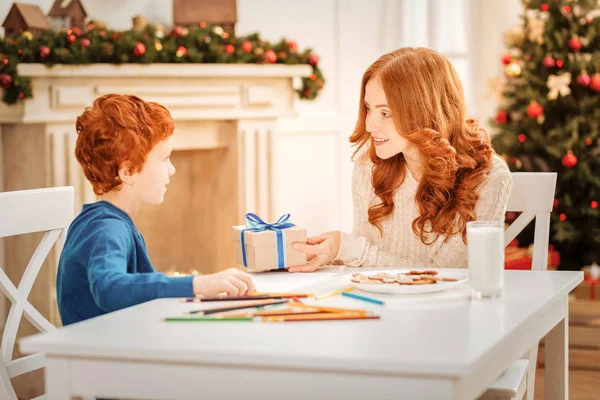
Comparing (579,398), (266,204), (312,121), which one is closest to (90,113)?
(579,398)

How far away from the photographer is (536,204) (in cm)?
228

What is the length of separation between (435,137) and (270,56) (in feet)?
7.23

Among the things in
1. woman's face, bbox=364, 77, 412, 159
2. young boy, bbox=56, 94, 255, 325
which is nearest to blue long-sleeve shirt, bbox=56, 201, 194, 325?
young boy, bbox=56, 94, 255, 325

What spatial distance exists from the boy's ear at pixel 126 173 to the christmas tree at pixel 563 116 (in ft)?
10.5

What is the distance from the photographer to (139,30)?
3873mm

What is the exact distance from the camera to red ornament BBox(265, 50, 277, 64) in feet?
13.8

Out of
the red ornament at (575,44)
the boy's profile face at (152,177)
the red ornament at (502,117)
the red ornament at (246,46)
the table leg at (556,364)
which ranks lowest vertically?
the table leg at (556,364)

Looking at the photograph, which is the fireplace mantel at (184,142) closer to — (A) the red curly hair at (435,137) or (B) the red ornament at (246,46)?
(B) the red ornament at (246,46)

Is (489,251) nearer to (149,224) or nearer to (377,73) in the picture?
(377,73)

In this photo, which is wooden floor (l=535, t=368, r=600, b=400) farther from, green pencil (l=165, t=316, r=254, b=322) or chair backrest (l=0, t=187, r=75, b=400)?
green pencil (l=165, t=316, r=254, b=322)

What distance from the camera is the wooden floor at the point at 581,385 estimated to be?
3369 millimetres

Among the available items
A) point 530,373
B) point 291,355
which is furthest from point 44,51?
point 291,355

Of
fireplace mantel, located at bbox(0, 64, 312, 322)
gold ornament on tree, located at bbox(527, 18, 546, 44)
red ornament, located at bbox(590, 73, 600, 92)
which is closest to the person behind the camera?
fireplace mantel, located at bbox(0, 64, 312, 322)

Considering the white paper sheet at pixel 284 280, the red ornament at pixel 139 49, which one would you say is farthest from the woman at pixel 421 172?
the red ornament at pixel 139 49
